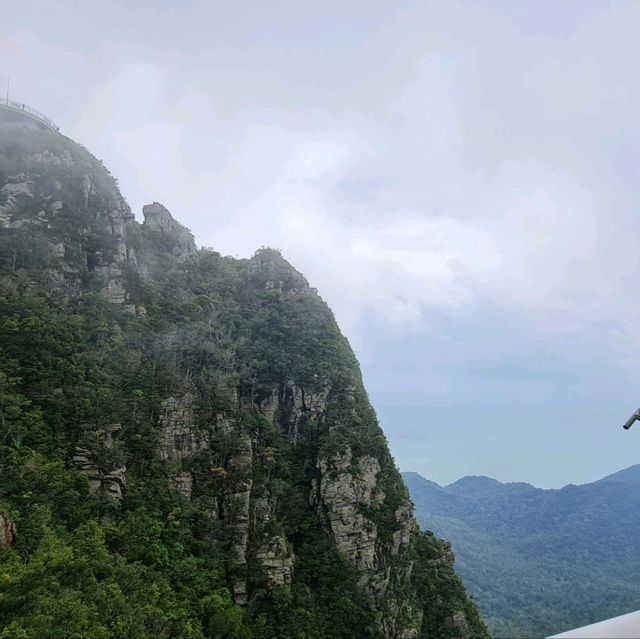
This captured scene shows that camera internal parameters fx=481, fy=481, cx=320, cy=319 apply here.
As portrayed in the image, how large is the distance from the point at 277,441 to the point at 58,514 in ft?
37.0

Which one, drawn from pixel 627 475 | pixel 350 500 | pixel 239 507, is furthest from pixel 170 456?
pixel 627 475

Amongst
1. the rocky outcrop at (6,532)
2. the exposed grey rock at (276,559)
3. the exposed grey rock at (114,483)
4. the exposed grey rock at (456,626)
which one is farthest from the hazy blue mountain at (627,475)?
the rocky outcrop at (6,532)

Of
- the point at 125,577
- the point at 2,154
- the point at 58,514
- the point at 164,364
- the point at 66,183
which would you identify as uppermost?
the point at 2,154

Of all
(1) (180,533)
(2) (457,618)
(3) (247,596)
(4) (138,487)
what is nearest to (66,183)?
(4) (138,487)

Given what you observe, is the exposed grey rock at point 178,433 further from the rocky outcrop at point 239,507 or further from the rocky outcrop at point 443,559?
the rocky outcrop at point 443,559

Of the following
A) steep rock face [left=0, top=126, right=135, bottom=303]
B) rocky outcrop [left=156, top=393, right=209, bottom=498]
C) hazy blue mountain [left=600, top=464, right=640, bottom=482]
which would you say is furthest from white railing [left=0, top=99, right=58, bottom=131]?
hazy blue mountain [left=600, top=464, right=640, bottom=482]

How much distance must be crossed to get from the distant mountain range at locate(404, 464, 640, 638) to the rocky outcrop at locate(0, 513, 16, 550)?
1363cm

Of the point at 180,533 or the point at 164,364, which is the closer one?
the point at 180,533

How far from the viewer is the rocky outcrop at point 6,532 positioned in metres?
13.9

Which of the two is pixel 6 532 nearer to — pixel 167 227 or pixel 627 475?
pixel 167 227

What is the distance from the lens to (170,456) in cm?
2206

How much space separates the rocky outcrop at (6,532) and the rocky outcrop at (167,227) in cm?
2118

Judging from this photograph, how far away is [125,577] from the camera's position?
1559cm

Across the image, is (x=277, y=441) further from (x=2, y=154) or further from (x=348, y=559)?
(x=2, y=154)
